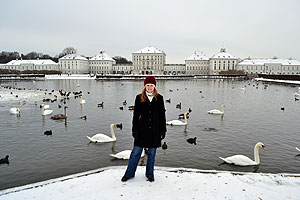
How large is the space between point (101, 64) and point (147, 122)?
423 feet

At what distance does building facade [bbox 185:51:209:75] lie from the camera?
420 ft

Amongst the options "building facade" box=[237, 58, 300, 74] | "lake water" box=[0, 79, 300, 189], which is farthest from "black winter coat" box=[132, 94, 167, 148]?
"building facade" box=[237, 58, 300, 74]

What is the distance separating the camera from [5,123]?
12.4m

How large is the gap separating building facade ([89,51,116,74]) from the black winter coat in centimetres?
12503

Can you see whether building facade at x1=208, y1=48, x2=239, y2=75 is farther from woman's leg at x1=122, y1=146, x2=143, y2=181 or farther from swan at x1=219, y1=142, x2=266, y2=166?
woman's leg at x1=122, y1=146, x2=143, y2=181

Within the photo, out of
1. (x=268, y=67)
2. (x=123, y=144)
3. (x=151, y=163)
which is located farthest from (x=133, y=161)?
(x=268, y=67)

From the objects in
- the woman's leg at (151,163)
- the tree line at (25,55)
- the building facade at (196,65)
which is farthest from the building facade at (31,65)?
the woman's leg at (151,163)

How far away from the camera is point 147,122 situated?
478 cm

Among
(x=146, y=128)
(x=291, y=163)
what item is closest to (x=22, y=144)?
(x=146, y=128)

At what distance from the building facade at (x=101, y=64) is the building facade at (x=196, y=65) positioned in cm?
4068

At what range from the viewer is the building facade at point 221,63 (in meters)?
124

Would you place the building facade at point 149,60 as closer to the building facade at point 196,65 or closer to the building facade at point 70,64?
the building facade at point 196,65

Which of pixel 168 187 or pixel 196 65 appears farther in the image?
pixel 196 65

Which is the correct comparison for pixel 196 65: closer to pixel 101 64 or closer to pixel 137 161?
pixel 101 64
